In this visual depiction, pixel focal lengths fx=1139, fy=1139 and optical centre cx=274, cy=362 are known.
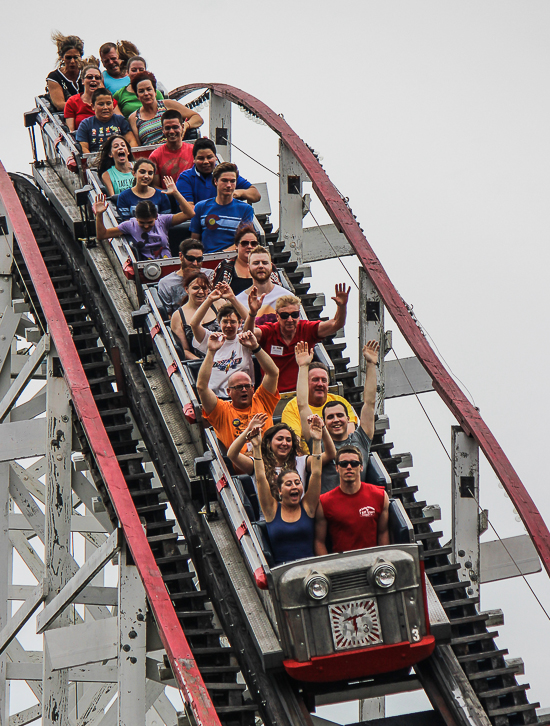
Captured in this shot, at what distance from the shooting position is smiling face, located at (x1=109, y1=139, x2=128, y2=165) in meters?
8.62

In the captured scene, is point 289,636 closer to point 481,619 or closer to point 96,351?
point 481,619

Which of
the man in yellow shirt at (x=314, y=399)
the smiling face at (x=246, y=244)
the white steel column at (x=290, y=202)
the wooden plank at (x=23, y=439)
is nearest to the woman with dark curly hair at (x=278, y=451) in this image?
the man in yellow shirt at (x=314, y=399)

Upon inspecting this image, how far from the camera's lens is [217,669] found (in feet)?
17.7

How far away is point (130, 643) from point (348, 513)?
118 centimetres

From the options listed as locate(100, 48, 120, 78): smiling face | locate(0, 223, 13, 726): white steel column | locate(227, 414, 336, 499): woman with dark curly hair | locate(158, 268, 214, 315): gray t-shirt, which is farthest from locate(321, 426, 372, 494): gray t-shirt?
locate(100, 48, 120, 78): smiling face

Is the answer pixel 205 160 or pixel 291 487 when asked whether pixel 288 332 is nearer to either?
pixel 291 487

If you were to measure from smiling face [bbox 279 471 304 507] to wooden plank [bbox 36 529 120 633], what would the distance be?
800 millimetres

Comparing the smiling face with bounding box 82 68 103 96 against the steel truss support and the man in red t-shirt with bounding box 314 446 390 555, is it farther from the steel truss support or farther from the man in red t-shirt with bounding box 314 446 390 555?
the man in red t-shirt with bounding box 314 446 390 555

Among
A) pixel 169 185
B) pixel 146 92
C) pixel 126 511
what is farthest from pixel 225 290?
pixel 146 92

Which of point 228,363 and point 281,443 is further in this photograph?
point 228,363

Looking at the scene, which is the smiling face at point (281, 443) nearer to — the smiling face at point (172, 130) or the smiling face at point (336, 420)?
the smiling face at point (336, 420)

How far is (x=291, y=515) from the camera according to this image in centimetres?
541

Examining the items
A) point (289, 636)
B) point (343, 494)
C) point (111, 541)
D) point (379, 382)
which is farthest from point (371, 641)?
point (379, 382)

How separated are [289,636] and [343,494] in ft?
2.43
